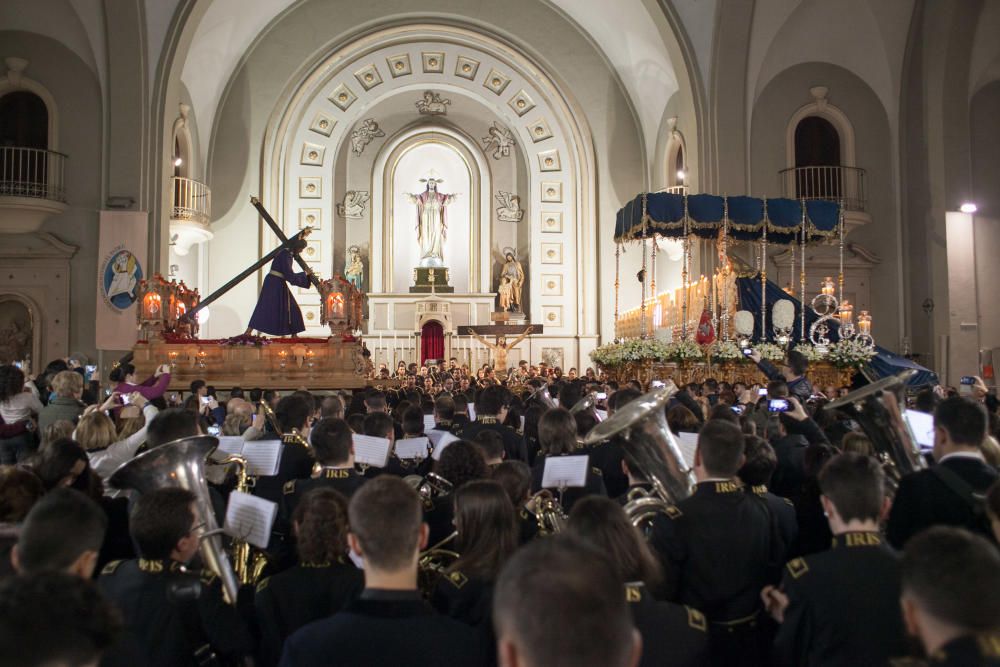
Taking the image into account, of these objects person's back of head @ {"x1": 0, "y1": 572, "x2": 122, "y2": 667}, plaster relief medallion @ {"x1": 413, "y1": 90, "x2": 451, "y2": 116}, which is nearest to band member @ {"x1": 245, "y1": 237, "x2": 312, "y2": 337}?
plaster relief medallion @ {"x1": 413, "y1": 90, "x2": 451, "y2": 116}

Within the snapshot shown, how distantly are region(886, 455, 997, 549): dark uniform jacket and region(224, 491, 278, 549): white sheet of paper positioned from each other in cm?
257

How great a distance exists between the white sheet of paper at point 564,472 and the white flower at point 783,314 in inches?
500

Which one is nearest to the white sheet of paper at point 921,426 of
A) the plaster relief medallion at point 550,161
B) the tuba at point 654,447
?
the tuba at point 654,447

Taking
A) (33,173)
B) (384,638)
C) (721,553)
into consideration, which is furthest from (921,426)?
(33,173)

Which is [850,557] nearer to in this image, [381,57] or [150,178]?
[150,178]

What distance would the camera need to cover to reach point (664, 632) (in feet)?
8.79

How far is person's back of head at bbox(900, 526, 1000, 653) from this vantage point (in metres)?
1.89

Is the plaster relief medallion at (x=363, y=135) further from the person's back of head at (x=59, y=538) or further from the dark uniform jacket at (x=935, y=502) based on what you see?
the person's back of head at (x=59, y=538)

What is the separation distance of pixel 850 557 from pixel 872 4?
20.3 meters

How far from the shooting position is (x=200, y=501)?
12.4ft

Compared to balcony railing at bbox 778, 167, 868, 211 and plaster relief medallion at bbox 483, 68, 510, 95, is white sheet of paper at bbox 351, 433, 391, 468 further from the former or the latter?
plaster relief medallion at bbox 483, 68, 510, 95

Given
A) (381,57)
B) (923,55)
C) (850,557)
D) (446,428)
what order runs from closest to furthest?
(850,557), (446,428), (923,55), (381,57)

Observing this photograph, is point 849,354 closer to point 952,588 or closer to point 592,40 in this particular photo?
point 952,588

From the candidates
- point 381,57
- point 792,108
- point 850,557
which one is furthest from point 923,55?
point 850,557
